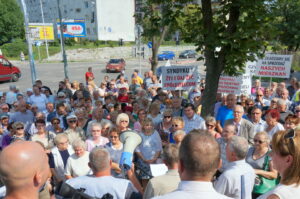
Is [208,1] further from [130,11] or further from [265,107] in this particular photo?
[130,11]

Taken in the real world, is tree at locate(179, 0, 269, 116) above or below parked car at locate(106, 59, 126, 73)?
above

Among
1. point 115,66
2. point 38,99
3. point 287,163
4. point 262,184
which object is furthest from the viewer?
point 115,66

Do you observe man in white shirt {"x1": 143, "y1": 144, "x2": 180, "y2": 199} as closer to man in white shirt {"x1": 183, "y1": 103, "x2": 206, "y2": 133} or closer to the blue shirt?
man in white shirt {"x1": 183, "y1": 103, "x2": 206, "y2": 133}

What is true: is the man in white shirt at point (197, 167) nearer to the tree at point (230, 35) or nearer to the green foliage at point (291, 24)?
the tree at point (230, 35)

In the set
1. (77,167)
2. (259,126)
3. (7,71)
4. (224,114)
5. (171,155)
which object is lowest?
(7,71)

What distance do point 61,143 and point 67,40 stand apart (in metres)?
55.8

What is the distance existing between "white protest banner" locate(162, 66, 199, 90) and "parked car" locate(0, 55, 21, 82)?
19.3 m

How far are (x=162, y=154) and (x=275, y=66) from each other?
266 inches

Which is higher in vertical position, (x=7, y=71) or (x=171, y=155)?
(x=171, y=155)

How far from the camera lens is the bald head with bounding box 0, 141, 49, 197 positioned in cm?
155

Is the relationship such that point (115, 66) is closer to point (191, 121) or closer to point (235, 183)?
point (191, 121)

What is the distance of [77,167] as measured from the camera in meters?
4.09

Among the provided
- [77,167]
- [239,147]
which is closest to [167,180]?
[239,147]

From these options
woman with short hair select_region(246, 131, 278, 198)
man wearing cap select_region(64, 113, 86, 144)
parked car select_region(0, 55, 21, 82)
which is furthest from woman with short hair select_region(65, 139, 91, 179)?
parked car select_region(0, 55, 21, 82)
